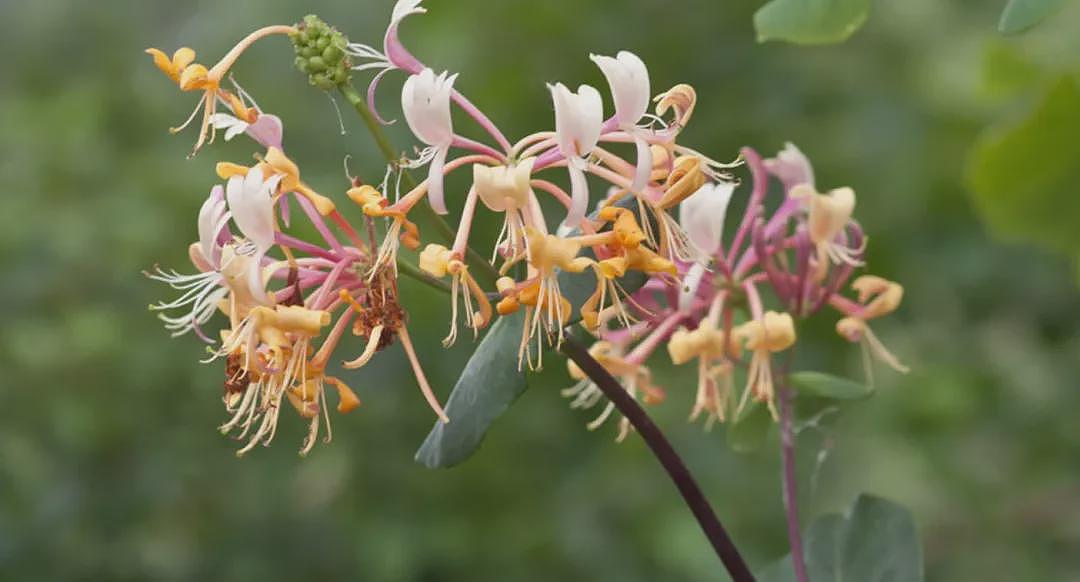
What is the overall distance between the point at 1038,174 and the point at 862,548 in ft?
1.38

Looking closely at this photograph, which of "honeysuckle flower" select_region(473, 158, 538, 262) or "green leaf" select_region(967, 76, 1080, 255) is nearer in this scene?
"honeysuckle flower" select_region(473, 158, 538, 262)

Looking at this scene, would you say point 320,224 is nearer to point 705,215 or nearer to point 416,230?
point 416,230

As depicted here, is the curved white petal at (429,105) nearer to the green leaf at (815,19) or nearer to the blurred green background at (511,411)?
the green leaf at (815,19)

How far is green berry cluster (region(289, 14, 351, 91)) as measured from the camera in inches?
26.9

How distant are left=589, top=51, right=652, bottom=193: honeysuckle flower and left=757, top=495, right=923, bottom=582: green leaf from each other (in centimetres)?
32

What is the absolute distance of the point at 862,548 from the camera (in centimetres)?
86

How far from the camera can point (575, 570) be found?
6.58 ft

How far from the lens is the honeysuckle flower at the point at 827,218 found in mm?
877

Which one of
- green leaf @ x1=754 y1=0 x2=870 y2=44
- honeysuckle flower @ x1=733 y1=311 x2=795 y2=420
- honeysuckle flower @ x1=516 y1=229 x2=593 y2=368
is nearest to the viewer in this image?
honeysuckle flower @ x1=516 y1=229 x2=593 y2=368

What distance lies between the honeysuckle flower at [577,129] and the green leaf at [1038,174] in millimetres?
529

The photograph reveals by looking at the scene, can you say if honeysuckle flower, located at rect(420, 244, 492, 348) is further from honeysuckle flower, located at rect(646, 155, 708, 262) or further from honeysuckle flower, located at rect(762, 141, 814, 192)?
honeysuckle flower, located at rect(762, 141, 814, 192)

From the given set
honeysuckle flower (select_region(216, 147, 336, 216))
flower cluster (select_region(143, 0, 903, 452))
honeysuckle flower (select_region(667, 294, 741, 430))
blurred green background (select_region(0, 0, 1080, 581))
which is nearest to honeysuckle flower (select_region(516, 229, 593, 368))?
flower cluster (select_region(143, 0, 903, 452))

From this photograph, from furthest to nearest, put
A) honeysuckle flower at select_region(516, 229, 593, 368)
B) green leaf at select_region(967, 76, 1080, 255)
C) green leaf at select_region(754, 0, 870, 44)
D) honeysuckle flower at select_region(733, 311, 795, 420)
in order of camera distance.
Result: green leaf at select_region(967, 76, 1080, 255), honeysuckle flower at select_region(733, 311, 795, 420), green leaf at select_region(754, 0, 870, 44), honeysuckle flower at select_region(516, 229, 593, 368)

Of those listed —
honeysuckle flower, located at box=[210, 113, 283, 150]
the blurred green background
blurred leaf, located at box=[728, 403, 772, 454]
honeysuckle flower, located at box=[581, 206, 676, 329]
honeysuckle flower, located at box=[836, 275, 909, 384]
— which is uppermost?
honeysuckle flower, located at box=[210, 113, 283, 150]
